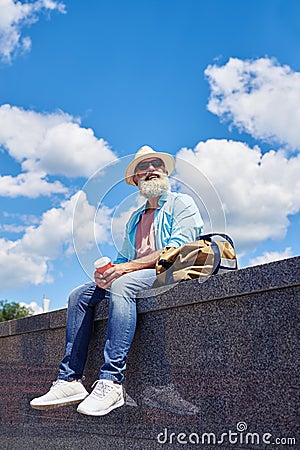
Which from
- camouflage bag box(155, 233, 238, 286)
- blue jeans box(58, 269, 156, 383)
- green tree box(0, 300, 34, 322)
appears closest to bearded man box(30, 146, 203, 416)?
blue jeans box(58, 269, 156, 383)

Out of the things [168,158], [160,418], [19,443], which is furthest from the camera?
[19,443]

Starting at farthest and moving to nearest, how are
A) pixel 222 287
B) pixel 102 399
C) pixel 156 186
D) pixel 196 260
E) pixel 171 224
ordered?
pixel 156 186 < pixel 171 224 < pixel 196 260 < pixel 102 399 < pixel 222 287

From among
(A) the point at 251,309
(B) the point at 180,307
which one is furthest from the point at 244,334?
(B) the point at 180,307

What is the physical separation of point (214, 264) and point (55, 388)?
119 cm

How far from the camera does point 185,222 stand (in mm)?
3639

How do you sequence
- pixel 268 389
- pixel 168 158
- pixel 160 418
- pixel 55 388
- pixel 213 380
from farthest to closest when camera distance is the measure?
pixel 168 158 → pixel 55 388 → pixel 160 418 → pixel 213 380 → pixel 268 389

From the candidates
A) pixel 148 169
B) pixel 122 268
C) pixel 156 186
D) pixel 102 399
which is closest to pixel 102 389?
pixel 102 399

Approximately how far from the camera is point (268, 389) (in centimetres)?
271

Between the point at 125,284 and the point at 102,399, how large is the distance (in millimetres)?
634

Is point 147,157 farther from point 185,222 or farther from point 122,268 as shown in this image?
point 122,268

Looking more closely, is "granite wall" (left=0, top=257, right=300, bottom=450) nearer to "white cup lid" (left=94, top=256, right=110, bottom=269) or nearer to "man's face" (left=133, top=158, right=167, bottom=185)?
"white cup lid" (left=94, top=256, right=110, bottom=269)

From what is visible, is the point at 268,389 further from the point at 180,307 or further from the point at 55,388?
the point at 55,388

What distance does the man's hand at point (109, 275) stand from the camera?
3564 millimetres

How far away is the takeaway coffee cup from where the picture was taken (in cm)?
358
